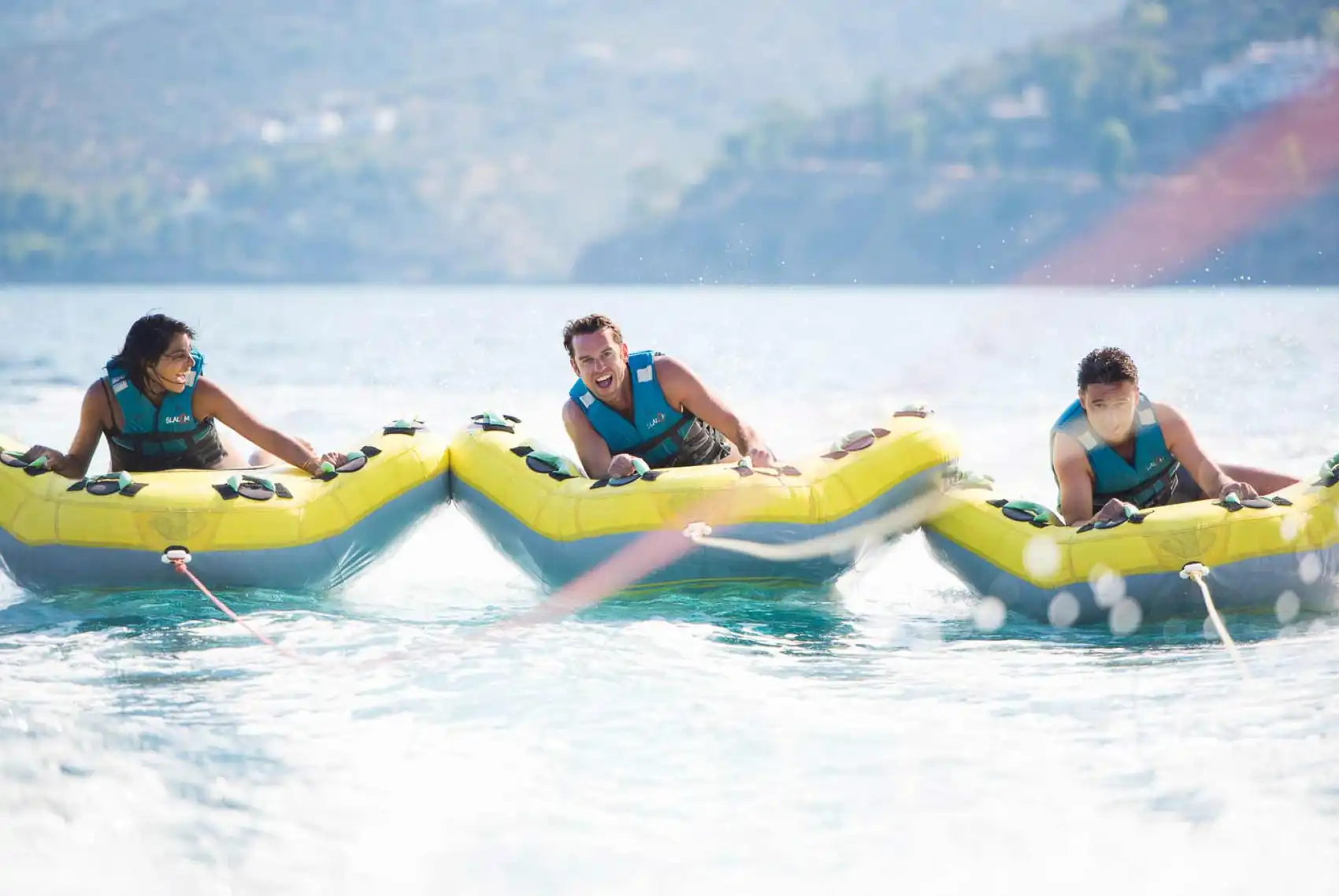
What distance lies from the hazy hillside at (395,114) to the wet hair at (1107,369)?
224 ft

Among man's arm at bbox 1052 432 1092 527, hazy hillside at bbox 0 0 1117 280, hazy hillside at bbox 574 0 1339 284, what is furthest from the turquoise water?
hazy hillside at bbox 0 0 1117 280

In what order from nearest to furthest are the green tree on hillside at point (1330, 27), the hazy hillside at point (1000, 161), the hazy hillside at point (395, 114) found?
the hazy hillside at point (1000, 161) < the green tree on hillside at point (1330, 27) < the hazy hillside at point (395, 114)

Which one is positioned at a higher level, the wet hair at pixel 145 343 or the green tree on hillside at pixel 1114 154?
the green tree on hillside at pixel 1114 154

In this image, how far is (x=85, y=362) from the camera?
18000 millimetres

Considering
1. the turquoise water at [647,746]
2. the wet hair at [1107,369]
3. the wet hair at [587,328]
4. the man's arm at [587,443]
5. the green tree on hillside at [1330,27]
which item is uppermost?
the green tree on hillside at [1330,27]

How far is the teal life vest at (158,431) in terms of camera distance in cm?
477

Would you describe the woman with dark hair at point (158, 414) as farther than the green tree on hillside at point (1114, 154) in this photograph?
No

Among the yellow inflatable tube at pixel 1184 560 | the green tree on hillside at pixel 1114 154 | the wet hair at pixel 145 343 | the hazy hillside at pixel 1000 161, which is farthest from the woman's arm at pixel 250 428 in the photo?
the green tree on hillside at pixel 1114 154

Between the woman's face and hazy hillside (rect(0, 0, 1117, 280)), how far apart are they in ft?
220

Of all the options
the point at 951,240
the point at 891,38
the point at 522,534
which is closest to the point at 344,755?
the point at 522,534

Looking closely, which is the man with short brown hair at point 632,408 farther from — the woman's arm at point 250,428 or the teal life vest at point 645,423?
the woman's arm at point 250,428

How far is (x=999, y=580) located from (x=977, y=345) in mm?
19006

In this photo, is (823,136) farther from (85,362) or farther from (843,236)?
(85,362)

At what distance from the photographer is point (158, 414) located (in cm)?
481
